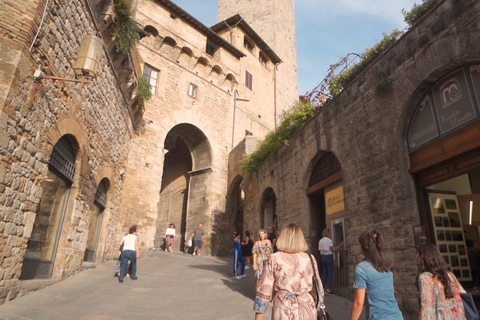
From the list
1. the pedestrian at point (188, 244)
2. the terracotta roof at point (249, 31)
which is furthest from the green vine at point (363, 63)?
the terracotta roof at point (249, 31)

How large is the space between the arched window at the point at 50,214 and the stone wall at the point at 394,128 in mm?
5570

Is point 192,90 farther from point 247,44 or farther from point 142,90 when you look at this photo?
point 247,44

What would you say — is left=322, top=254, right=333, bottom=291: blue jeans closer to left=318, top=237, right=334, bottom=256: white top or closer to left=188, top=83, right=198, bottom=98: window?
left=318, top=237, right=334, bottom=256: white top

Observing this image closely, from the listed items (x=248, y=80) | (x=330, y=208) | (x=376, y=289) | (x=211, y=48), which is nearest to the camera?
(x=376, y=289)

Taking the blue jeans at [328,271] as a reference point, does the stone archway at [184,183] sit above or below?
above

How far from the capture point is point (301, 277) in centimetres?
235

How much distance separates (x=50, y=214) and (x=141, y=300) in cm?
227

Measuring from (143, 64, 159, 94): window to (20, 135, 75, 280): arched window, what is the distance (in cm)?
960

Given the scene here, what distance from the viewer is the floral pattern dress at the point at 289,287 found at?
7.37 ft

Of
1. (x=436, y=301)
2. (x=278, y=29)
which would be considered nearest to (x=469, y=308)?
(x=436, y=301)

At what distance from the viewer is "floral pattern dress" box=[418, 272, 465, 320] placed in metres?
2.39

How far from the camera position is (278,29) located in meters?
23.4

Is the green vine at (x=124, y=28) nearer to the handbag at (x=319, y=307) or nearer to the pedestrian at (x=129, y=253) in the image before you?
the pedestrian at (x=129, y=253)

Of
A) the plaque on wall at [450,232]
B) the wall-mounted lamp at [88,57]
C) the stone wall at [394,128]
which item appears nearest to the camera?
the stone wall at [394,128]
